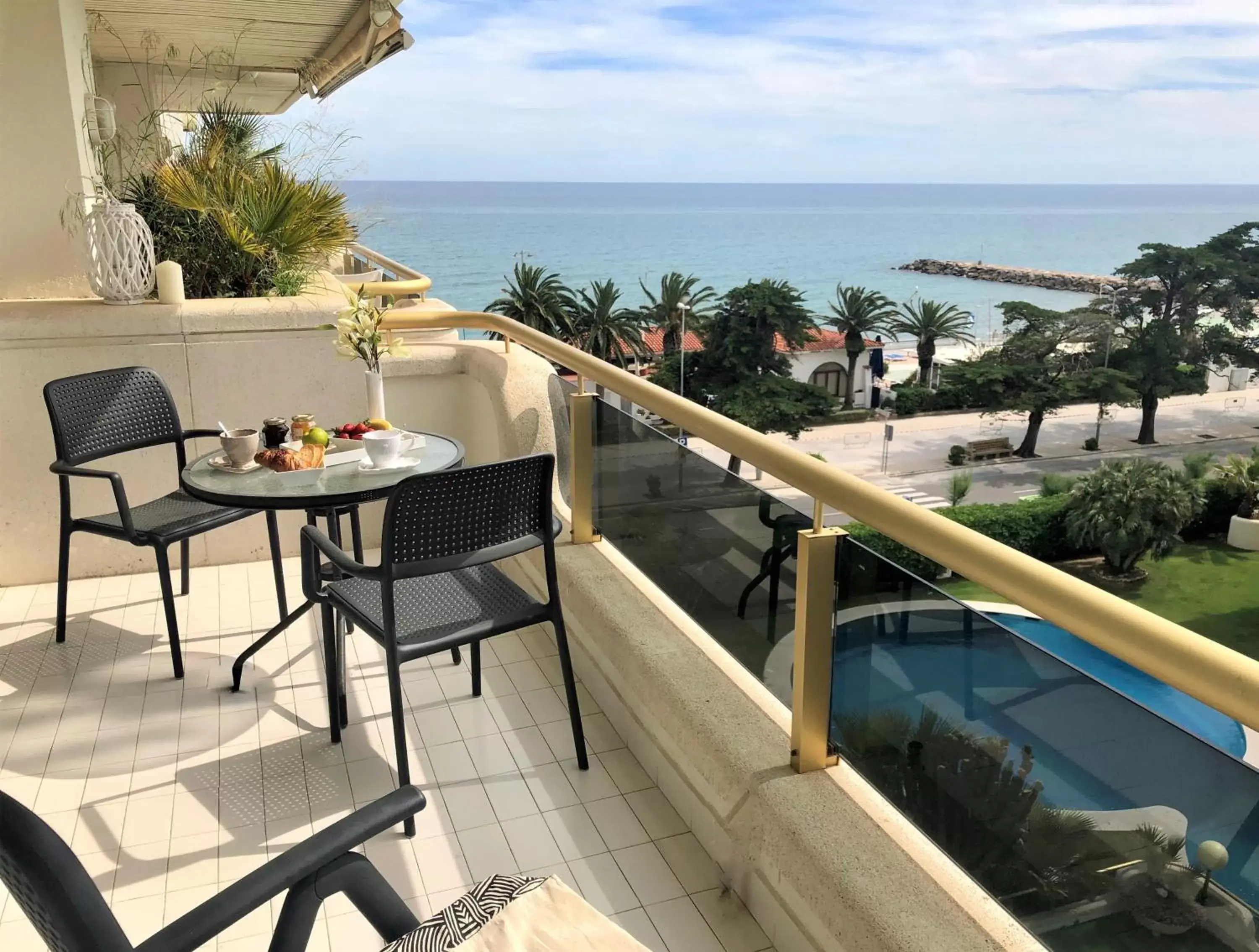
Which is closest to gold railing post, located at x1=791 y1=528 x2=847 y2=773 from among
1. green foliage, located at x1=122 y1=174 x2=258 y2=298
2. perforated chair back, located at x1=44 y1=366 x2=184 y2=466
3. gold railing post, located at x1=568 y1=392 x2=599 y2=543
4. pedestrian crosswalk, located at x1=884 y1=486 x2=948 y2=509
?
gold railing post, located at x1=568 y1=392 x2=599 y2=543

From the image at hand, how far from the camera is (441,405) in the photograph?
4066 millimetres

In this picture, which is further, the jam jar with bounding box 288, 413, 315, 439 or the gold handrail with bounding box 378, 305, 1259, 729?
the jam jar with bounding box 288, 413, 315, 439

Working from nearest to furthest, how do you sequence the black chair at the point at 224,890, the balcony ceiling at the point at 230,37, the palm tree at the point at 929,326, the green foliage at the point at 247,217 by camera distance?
the black chair at the point at 224,890
the green foliage at the point at 247,217
the balcony ceiling at the point at 230,37
the palm tree at the point at 929,326

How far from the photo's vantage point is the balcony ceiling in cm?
698

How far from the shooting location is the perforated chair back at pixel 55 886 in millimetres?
1003

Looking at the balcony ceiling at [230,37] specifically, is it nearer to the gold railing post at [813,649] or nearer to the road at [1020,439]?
the gold railing post at [813,649]

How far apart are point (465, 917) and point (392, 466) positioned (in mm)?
1679

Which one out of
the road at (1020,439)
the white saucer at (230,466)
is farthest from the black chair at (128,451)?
the road at (1020,439)

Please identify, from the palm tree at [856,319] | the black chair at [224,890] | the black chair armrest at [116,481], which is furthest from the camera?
the palm tree at [856,319]

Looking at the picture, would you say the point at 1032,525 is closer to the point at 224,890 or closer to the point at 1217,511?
the point at 1217,511

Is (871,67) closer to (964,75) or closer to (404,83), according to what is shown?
(964,75)

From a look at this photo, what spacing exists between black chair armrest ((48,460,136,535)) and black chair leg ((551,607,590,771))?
1.35m

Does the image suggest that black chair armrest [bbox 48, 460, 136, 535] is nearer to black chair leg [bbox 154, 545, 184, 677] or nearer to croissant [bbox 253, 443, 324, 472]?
black chair leg [bbox 154, 545, 184, 677]

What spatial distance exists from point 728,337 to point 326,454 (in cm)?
4166
